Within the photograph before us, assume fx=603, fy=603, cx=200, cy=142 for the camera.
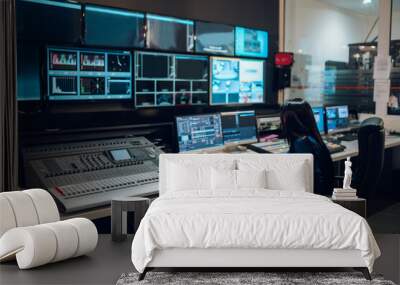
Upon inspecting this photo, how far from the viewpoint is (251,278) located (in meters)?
3.29

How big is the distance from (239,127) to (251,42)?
1154 mm

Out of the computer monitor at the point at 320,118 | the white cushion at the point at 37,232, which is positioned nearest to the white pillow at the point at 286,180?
the white cushion at the point at 37,232

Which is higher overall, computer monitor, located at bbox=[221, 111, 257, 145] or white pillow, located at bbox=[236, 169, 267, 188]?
computer monitor, located at bbox=[221, 111, 257, 145]

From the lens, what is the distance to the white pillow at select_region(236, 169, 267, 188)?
13.2 ft

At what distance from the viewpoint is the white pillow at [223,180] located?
4027mm

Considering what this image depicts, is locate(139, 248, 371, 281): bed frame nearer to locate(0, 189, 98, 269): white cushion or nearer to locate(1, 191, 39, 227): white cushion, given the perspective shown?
locate(0, 189, 98, 269): white cushion

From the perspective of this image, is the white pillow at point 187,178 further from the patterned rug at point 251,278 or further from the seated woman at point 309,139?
the seated woman at point 309,139

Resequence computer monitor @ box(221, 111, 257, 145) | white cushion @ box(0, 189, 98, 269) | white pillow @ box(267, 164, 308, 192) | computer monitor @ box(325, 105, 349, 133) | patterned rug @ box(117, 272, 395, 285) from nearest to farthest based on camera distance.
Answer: patterned rug @ box(117, 272, 395, 285) < white cushion @ box(0, 189, 98, 269) < white pillow @ box(267, 164, 308, 192) < computer monitor @ box(221, 111, 257, 145) < computer monitor @ box(325, 105, 349, 133)

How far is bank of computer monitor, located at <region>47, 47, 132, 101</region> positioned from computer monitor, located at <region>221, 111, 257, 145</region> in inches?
40.4

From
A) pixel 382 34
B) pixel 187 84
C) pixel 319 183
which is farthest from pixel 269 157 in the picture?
pixel 382 34

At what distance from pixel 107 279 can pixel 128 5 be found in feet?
8.09

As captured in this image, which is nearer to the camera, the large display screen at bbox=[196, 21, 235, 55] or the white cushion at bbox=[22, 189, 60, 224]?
the white cushion at bbox=[22, 189, 60, 224]

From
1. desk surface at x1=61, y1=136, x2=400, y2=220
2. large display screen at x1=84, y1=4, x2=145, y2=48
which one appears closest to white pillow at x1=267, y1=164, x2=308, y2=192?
desk surface at x1=61, y1=136, x2=400, y2=220

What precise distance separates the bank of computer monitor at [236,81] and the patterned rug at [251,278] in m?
2.57
